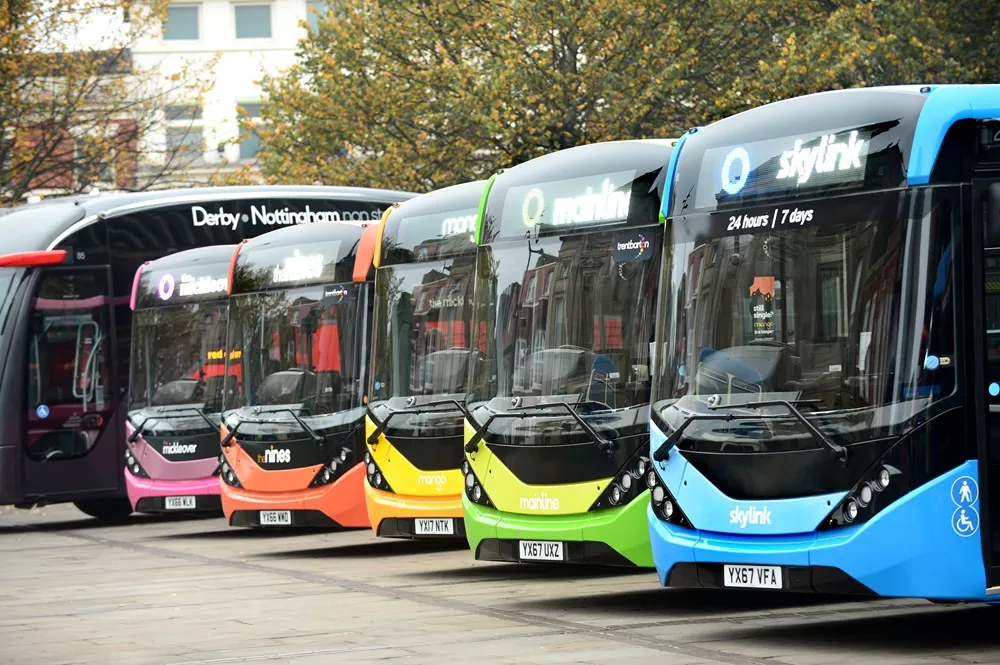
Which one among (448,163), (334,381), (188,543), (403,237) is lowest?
(188,543)

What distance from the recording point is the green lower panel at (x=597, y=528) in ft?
39.0

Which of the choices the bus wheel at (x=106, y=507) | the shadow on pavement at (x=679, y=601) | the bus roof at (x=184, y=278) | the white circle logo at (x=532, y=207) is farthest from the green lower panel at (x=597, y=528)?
the bus wheel at (x=106, y=507)

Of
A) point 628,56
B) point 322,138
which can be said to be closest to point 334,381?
point 628,56

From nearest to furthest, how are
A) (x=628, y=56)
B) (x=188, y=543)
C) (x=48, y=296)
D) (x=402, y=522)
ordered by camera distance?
(x=402, y=522), (x=188, y=543), (x=48, y=296), (x=628, y=56)

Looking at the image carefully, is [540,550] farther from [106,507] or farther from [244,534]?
[106,507]

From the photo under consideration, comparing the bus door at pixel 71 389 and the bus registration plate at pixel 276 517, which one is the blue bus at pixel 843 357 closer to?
the bus registration plate at pixel 276 517

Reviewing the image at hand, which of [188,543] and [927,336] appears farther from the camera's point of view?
[188,543]

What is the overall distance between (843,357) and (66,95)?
84.7 ft

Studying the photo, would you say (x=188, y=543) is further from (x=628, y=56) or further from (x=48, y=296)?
(x=628, y=56)

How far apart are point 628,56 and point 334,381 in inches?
705

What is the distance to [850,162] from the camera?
992cm

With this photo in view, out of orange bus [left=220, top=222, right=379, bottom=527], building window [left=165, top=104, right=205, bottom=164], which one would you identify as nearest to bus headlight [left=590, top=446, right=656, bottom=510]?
orange bus [left=220, top=222, right=379, bottom=527]

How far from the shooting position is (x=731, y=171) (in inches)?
420

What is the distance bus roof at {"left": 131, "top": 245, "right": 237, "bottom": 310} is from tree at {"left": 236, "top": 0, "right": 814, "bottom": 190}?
10798 millimetres
